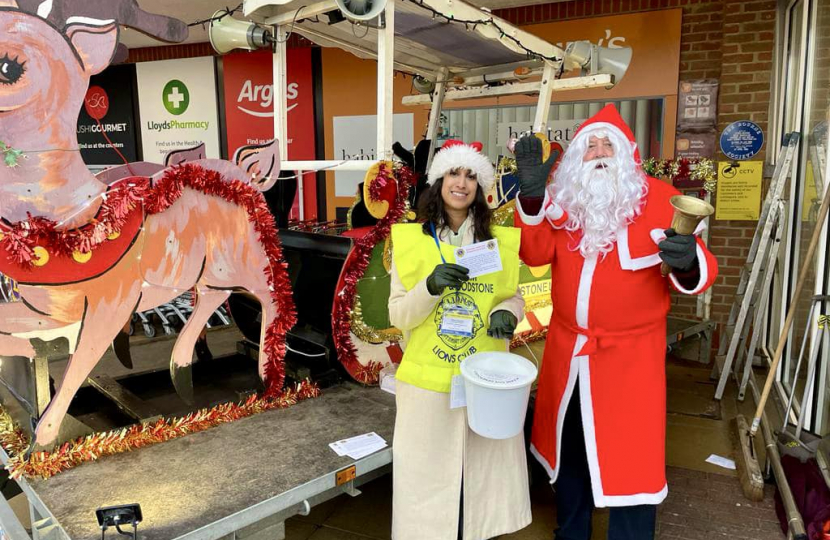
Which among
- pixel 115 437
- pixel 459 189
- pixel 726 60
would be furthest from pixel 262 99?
pixel 459 189

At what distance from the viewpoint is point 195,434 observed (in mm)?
2625

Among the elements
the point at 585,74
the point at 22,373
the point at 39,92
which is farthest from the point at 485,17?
the point at 22,373

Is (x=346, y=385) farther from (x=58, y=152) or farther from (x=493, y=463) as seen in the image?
(x=58, y=152)

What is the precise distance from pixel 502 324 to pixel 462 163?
644 millimetres

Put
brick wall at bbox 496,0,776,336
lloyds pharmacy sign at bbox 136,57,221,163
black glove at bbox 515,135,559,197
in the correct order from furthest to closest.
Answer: lloyds pharmacy sign at bbox 136,57,221,163 → brick wall at bbox 496,0,776,336 → black glove at bbox 515,135,559,197

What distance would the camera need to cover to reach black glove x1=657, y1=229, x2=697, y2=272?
6.56 feet

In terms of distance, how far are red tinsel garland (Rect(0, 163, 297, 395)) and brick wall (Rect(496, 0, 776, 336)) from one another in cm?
444

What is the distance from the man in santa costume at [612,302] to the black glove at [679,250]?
0.40ft

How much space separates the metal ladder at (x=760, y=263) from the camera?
169 inches

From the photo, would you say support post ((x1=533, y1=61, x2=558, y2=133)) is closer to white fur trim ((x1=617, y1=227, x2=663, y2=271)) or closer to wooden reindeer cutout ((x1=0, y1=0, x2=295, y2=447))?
white fur trim ((x1=617, y1=227, x2=663, y2=271))

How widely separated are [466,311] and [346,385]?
4.25 feet

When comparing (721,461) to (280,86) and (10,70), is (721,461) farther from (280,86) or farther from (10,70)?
(10,70)

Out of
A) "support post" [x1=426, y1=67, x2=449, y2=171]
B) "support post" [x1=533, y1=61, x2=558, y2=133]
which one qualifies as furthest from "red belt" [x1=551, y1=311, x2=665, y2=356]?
"support post" [x1=426, y1=67, x2=449, y2=171]

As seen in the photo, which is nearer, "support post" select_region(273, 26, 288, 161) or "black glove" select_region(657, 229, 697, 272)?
"black glove" select_region(657, 229, 697, 272)
